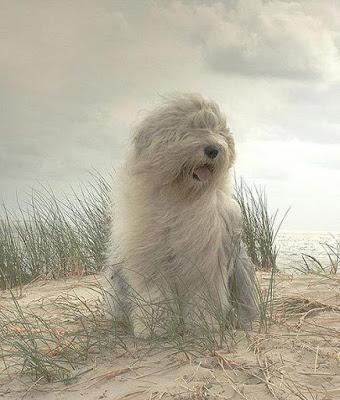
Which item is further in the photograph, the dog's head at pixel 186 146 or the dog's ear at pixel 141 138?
the dog's ear at pixel 141 138

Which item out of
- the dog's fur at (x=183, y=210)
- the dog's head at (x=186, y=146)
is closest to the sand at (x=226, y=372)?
the dog's fur at (x=183, y=210)

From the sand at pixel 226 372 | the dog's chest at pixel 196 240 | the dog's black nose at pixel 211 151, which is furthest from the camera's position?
the dog's chest at pixel 196 240

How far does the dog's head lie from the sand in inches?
39.0

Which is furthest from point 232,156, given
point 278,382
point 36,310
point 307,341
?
point 36,310

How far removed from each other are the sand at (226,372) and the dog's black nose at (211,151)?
3.55 ft

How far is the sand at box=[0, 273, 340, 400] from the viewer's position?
283 centimetres

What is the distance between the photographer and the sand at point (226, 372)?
2.83 metres

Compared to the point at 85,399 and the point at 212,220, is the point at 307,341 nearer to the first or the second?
the point at 212,220

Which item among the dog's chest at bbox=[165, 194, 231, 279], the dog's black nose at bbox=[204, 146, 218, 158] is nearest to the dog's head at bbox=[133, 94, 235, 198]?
the dog's black nose at bbox=[204, 146, 218, 158]

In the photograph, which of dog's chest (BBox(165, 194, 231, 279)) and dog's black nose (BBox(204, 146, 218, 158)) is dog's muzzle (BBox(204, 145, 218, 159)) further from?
dog's chest (BBox(165, 194, 231, 279))

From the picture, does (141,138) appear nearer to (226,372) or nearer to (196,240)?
(196,240)

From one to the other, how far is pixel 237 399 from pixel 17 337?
5.47ft

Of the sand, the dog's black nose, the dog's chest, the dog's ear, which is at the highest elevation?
the dog's ear

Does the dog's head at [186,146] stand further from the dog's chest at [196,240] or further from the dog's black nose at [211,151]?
the dog's chest at [196,240]
